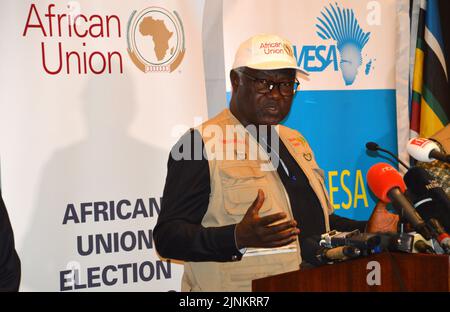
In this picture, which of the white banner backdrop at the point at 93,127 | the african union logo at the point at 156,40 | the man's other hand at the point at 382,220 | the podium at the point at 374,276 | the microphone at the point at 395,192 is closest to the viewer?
the podium at the point at 374,276

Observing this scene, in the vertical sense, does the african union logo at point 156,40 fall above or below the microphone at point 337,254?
above

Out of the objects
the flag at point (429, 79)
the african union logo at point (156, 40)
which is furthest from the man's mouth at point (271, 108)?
the flag at point (429, 79)

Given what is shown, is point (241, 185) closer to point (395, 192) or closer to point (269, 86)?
point (269, 86)

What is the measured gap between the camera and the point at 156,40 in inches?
136

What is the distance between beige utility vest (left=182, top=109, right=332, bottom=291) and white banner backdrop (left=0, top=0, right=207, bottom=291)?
381 mm

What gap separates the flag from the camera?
423 cm

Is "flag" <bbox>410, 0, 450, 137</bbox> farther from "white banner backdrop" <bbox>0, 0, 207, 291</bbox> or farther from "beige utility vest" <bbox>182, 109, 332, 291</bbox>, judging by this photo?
"white banner backdrop" <bbox>0, 0, 207, 291</bbox>

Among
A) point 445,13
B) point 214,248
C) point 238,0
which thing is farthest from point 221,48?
point 445,13

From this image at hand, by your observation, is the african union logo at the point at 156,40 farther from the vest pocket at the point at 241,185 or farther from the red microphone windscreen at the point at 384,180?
the red microphone windscreen at the point at 384,180

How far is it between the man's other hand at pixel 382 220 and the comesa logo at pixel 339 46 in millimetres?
1429

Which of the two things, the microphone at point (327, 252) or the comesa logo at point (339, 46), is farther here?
the comesa logo at point (339, 46)

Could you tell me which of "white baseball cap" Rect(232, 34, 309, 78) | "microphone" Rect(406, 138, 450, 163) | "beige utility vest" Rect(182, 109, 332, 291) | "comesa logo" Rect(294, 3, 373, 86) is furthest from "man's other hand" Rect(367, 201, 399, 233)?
"comesa logo" Rect(294, 3, 373, 86)

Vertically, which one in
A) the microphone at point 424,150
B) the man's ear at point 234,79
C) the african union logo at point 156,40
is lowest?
the microphone at point 424,150

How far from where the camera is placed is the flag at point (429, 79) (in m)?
4.23
